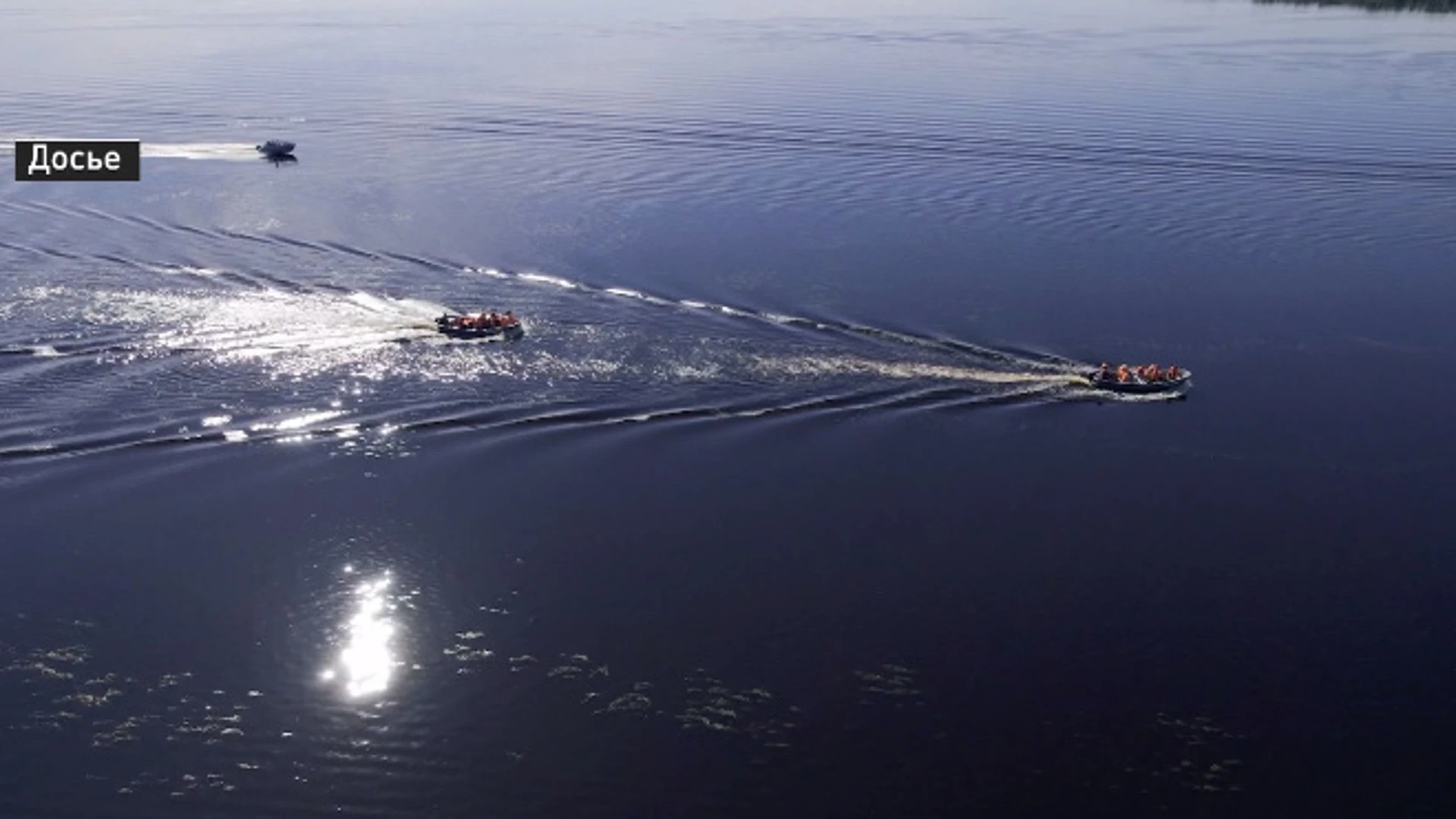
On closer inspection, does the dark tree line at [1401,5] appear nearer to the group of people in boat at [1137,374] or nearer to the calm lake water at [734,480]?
the calm lake water at [734,480]

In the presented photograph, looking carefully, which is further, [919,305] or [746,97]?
[746,97]

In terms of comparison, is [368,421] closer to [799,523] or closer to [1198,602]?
[799,523]

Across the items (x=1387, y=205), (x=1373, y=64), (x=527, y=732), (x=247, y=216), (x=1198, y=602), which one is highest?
(x=1373, y=64)

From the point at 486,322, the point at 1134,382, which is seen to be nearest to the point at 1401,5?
the point at 1134,382

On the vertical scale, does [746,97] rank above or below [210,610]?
above

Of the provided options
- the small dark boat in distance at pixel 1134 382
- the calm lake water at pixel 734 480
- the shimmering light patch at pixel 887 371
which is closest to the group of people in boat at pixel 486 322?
the calm lake water at pixel 734 480

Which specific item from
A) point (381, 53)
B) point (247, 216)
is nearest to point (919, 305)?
point (247, 216)

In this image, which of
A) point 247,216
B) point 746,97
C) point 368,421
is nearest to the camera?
point 368,421

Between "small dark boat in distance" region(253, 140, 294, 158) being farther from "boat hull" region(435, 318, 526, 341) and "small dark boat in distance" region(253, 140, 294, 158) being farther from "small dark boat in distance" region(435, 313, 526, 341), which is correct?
"boat hull" region(435, 318, 526, 341)
